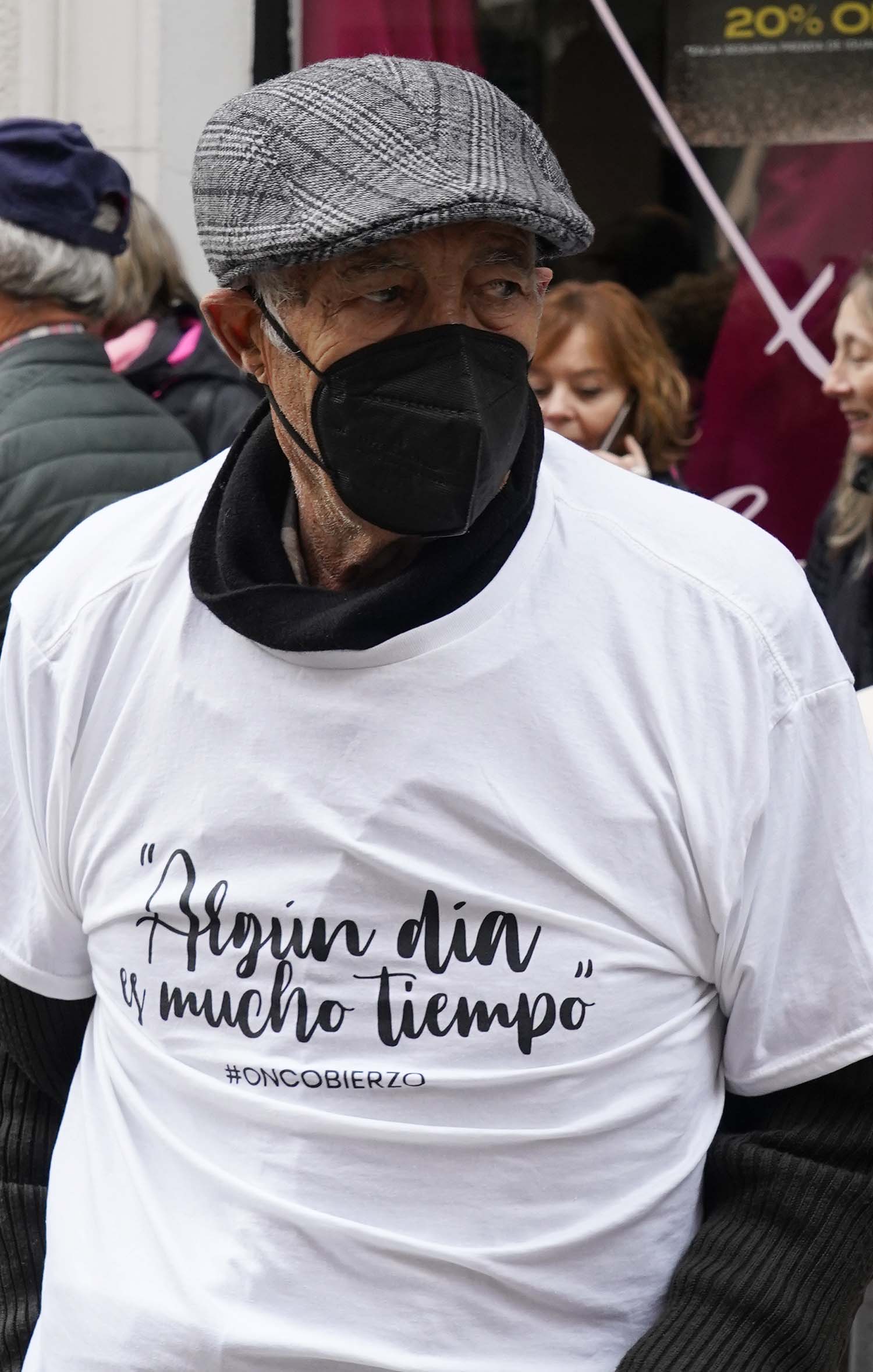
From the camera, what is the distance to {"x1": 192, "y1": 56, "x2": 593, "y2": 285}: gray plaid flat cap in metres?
1.48

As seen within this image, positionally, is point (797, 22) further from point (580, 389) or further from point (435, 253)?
point (435, 253)

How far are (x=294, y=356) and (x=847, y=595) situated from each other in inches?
100

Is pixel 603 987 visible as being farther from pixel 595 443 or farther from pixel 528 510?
pixel 595 443

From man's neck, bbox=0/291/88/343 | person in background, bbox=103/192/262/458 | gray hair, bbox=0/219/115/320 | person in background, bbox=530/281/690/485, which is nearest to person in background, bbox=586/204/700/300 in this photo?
person in background, bbox=530/281/690/485

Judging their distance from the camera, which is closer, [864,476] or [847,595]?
[847,595]

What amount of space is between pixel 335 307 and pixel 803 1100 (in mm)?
927

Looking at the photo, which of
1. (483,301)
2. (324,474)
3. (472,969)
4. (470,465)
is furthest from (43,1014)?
(483,301)

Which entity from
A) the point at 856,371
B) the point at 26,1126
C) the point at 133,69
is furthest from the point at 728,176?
the point at 26,1126

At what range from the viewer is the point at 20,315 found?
3141 millimetres

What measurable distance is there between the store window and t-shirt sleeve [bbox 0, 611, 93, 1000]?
3216mm

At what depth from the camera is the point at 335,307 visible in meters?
1.61

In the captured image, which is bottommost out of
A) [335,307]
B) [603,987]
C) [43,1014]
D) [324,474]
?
[43,1014]

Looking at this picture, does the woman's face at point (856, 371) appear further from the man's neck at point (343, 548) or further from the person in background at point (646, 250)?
the man's neck at point (343, 548)

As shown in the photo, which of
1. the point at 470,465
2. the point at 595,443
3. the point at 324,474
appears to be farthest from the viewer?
the point at 595,443
